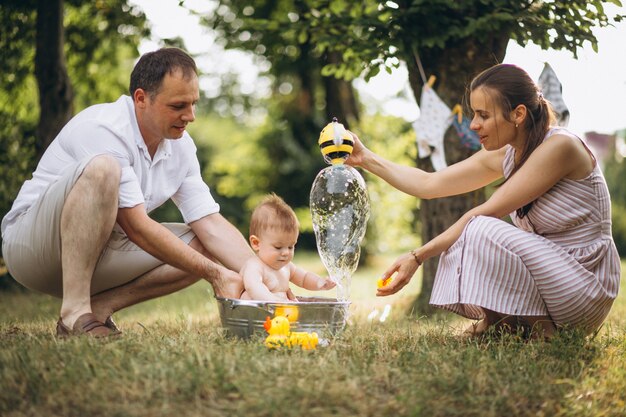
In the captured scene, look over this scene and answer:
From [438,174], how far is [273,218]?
92 centimetres

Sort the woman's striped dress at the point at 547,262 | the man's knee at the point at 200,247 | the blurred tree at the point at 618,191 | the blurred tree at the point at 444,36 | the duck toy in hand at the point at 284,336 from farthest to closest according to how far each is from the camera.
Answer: the blurred tree at the point at 618,191, the blurred tree at the point at 444,36, the man's knee at the point at 200,247, the woman's striped dress at the point at 547,262, the duck toy in hand at the point at 284,336

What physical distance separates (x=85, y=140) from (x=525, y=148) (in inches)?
76.0

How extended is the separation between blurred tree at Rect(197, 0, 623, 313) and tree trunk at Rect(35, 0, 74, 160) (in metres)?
1.92

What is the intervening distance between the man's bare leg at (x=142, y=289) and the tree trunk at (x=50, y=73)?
Answer: 333 centimetres

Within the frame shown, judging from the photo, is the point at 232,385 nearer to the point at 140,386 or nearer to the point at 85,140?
the point at 140,386

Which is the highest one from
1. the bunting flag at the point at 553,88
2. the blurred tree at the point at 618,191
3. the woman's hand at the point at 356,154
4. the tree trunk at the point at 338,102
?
the tree trunk at the point at 338,102

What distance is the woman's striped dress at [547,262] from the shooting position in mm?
3025

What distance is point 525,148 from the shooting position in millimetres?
3238

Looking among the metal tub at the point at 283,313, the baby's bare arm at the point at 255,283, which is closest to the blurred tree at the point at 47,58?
the baby's bare arm at the point at 255,283

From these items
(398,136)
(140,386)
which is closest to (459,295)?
(140,386)

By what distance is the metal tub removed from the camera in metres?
2.85

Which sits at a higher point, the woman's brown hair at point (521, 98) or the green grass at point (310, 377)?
the woman's brown hair at point (521, 98)

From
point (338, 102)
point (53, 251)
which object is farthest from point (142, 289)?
point (338, 102)

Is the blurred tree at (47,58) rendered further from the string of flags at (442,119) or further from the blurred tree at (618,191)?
→ the blurred tree at (618,191)
